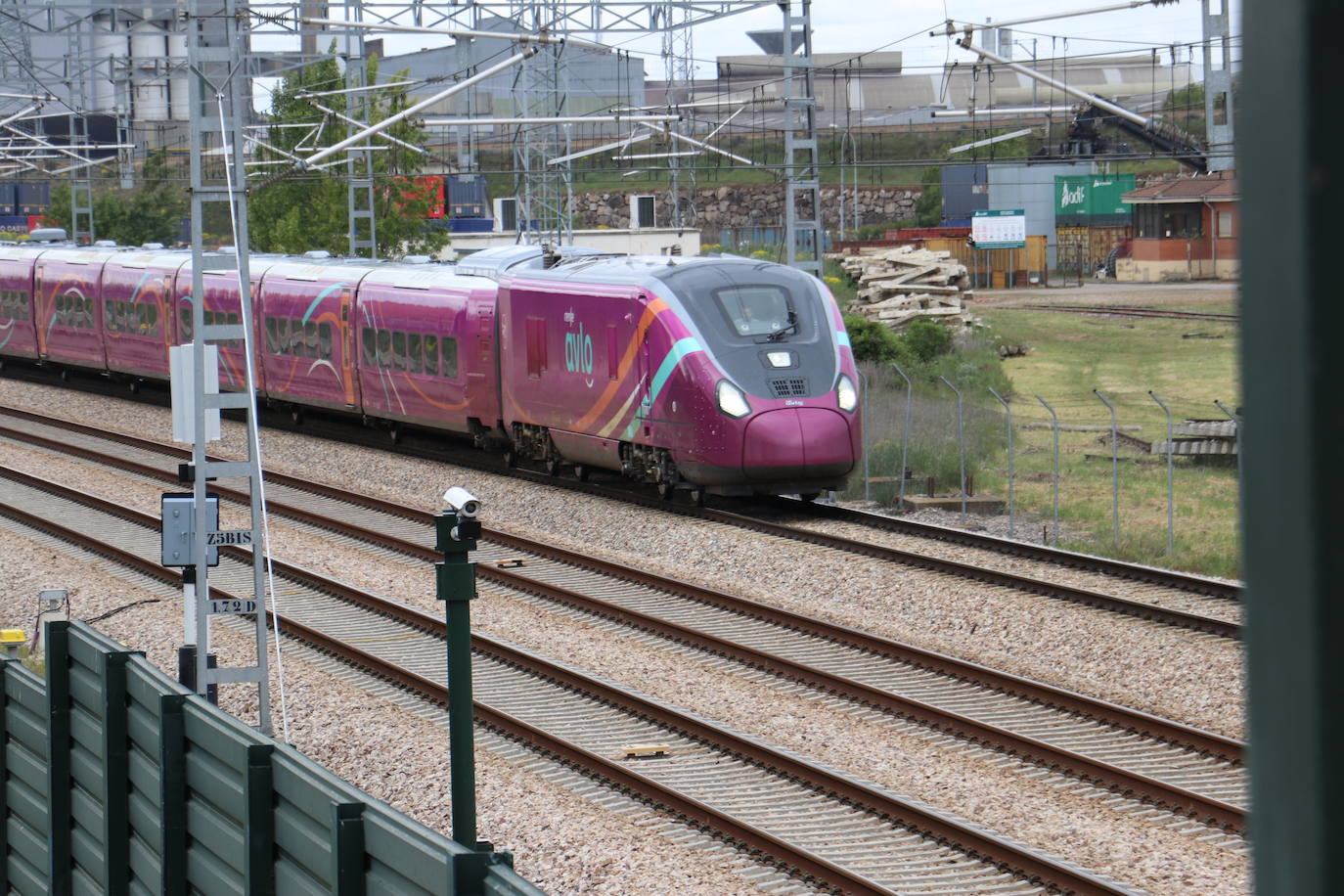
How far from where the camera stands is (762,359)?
2100 cm

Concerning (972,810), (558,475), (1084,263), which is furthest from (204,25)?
(1084,263)

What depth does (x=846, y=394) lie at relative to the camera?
2136 centimetres

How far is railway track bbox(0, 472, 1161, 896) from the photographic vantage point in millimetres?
9742

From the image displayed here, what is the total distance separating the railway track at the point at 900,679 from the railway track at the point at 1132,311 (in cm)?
3631

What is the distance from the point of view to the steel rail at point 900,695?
11195 millimetres

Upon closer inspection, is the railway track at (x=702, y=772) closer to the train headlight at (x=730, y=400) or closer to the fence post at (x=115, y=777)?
the fence post at (x=115, y=777)

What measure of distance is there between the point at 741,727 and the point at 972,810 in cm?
253

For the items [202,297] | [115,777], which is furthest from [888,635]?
[115,777]

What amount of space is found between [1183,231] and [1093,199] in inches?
368

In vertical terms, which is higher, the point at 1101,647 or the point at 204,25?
the point at 204,25

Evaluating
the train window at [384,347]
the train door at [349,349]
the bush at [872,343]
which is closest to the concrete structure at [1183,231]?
the bush at [872,343]

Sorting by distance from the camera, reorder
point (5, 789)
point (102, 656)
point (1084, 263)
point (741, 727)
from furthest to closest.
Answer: point (1084, 263) → point (741, 727) → point (5, 789) → point (102, 656)

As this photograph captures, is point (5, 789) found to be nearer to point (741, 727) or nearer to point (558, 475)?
point (741, 727)

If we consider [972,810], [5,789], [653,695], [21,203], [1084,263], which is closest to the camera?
[5,789]
